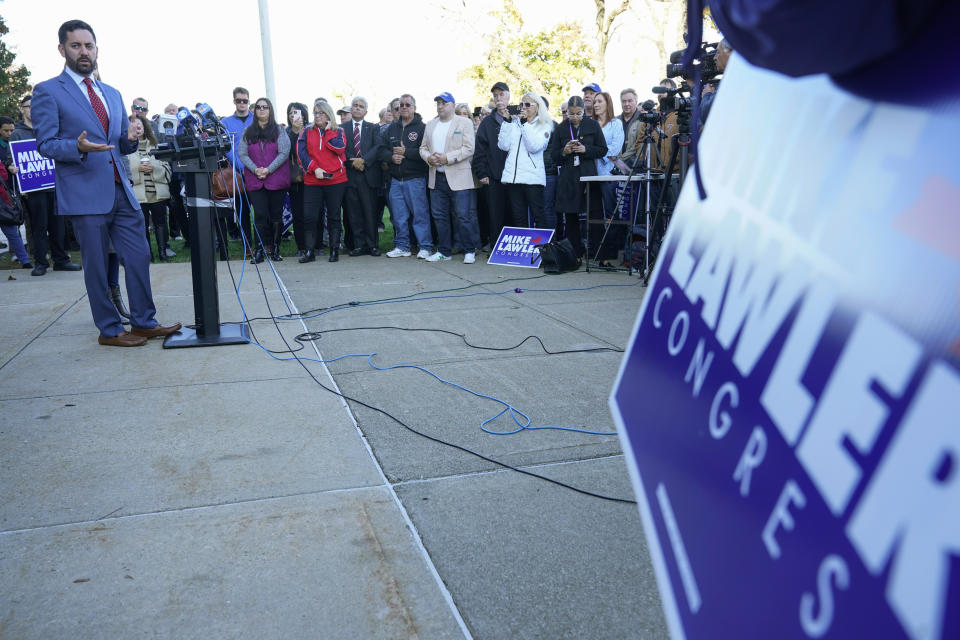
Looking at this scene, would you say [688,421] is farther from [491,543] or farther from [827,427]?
[491,543]

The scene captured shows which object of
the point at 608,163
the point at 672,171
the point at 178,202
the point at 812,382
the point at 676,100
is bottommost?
the point at 178,202

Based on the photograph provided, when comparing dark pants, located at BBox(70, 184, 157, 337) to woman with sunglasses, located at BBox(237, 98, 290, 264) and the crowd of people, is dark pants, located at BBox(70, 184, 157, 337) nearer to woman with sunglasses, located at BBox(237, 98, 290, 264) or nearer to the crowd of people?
the crowd of people

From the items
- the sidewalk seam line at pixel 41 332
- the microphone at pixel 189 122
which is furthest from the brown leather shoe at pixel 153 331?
the microphone at pixel 189 122

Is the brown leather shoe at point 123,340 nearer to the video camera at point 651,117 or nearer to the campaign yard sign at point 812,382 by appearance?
the campaign yard sign at point 812,382

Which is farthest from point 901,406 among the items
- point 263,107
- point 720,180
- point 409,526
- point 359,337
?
point 263,107

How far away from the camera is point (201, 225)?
5.30 metres

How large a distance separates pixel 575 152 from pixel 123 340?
566cm

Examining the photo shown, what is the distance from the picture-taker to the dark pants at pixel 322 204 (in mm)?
10258

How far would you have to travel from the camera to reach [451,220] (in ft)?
35.3

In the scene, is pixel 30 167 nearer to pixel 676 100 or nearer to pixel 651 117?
pixel 651 117

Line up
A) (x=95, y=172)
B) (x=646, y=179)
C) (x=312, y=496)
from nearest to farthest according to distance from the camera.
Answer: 1. (x=312, y=496)
2. (x=95, y=172)
3. (x=646, y=179)

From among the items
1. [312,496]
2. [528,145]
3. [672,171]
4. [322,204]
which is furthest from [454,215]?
[312,496]

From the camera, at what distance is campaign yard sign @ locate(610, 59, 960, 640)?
1.78 ft

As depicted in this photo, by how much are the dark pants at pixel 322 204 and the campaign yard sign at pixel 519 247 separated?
218 centimetres
